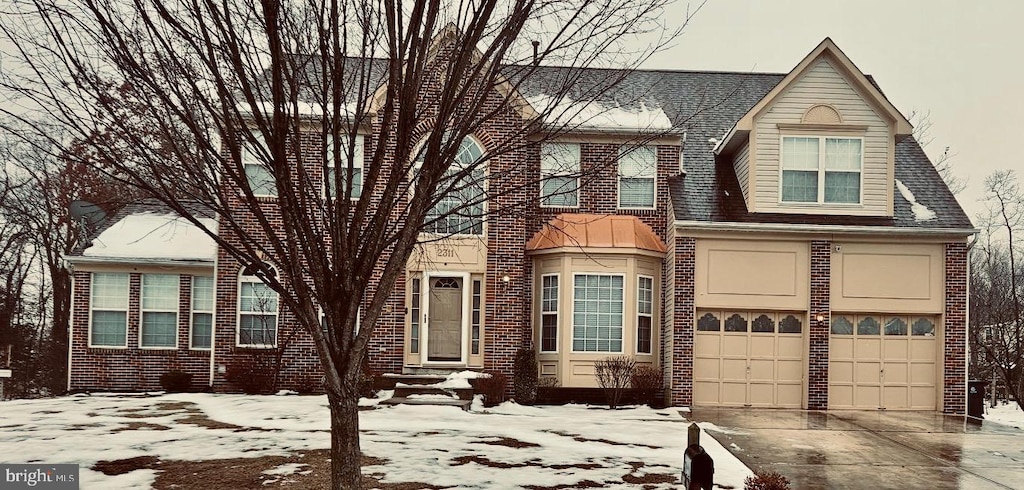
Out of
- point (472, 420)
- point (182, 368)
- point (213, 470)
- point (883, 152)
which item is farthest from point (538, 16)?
point (182, 368)

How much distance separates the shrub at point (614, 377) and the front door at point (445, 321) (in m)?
3.12

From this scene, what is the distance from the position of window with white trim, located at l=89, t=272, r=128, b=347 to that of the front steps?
6.84m

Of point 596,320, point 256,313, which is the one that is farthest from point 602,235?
point 256,313

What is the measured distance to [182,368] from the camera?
2189cm

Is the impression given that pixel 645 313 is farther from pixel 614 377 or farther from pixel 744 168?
pixel 744 168

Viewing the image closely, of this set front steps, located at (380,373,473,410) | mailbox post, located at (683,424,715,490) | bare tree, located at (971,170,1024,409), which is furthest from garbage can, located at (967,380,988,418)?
mailbox post, located at (683,424,715,490)

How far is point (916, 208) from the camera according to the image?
20.8m

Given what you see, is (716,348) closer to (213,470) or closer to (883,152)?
(883,152)

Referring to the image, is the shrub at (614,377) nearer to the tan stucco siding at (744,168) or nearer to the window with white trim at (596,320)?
the window with white trim at (596,320)

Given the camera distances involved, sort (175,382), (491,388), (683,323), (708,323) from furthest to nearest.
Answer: (175,382)
(708,323)
(683,323)
(491,388)

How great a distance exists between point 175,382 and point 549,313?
8.70m

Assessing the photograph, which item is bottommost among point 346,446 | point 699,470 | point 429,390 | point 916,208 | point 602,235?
point 429,390

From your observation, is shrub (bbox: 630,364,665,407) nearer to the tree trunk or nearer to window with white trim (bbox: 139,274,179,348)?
window with white trim (bbox: 139,274,179,348)

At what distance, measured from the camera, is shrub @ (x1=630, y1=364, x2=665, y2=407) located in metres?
19.8
